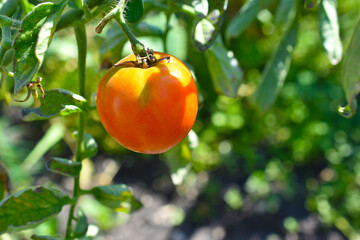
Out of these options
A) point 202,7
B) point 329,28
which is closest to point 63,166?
point 202,7

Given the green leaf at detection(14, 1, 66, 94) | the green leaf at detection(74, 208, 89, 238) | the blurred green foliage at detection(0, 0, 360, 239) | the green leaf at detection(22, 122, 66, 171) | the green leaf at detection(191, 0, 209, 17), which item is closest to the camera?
the green leaf at detection(14, 1, 66, 94)

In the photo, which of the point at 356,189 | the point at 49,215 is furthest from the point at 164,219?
the point at 49,215

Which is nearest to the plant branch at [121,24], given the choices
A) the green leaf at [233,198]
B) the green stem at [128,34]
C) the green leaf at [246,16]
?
the green stem at [128,34]

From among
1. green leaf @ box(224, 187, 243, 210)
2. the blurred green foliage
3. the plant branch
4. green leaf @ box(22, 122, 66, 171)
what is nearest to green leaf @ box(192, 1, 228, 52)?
the plant branch

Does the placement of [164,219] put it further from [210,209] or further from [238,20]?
[238,20]

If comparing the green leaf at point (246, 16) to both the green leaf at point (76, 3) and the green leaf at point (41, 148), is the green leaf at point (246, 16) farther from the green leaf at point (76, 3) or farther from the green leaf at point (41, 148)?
the green leaf at point (41, 148)

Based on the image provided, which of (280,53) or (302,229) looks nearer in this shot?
(280,53)

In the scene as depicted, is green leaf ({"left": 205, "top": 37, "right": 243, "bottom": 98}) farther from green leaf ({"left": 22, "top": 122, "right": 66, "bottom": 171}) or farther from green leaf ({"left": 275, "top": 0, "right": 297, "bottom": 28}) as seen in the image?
green leaf ({"left": 22, "top": 122, "right": 66, "bottom": 171})
